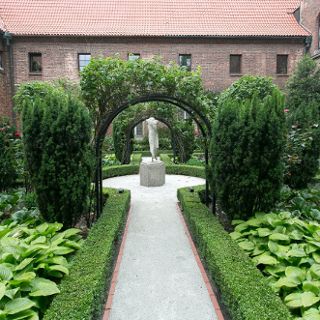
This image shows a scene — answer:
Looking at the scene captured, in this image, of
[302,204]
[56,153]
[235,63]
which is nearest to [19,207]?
[56,153]

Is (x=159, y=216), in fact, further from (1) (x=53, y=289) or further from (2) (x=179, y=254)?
(1) (x=53, y=289)

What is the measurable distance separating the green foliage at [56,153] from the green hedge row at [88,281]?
0.65 metres

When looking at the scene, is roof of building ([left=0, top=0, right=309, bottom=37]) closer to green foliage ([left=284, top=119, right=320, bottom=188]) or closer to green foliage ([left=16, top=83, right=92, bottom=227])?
green foliage ([left=284, top=119, right=320, bottom=188])

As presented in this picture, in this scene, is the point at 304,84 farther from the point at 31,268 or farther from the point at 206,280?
the point at 31,268

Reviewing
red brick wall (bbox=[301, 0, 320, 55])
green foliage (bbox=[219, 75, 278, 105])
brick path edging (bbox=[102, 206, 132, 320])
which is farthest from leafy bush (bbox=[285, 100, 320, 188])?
red brick wall (bbox=[301, 0, 320, 55])

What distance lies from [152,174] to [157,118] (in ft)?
12.0

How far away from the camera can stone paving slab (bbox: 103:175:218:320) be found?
2998 mm

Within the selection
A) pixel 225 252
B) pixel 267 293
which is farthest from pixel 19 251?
pixel 267 293

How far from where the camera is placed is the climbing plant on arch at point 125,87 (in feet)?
17.8

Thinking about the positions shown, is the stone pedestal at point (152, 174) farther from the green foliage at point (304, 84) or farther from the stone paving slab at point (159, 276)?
the green foliage at point (304, 84)

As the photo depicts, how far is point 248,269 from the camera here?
3.19 metres

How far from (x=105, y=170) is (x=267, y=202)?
Result: 23.1 ft

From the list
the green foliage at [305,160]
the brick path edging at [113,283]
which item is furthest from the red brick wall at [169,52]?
the brick path edging at [113,283]

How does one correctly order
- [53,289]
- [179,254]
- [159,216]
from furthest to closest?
1. [159,216]
2. [179,254]
3. [53,289]
